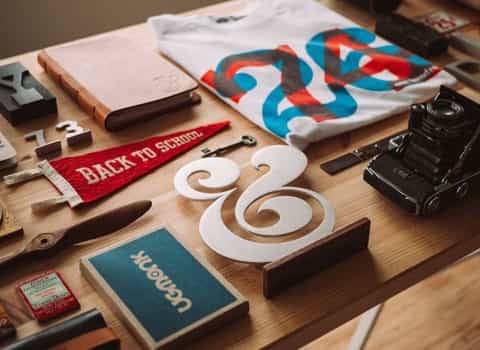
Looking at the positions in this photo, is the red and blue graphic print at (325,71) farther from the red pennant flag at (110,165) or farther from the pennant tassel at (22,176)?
the pennant tassel at (22,176)

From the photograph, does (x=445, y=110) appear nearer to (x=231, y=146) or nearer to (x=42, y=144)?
(x=231, y=146)

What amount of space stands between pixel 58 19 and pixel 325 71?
1005 millimetres

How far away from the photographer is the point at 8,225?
2.90ft

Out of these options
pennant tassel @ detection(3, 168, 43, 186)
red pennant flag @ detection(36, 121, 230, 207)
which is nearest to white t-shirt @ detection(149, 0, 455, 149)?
red pennant flag @ detection(36, 121, 230, 207)

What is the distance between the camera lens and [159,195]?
96cm

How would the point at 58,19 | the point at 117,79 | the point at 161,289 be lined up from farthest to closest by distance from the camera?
the point at 58,19 → the point at 117,79 → the point at 161,289

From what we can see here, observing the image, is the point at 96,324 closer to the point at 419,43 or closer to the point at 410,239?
the point at 410,239

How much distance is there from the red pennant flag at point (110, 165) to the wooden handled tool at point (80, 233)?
7cm

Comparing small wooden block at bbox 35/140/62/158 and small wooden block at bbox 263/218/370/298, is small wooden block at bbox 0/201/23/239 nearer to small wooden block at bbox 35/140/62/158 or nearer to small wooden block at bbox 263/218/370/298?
small wooden block at bbox 35/140/62/158

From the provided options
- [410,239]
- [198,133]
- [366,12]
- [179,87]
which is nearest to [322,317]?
[410,239]

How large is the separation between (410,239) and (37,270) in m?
0.48

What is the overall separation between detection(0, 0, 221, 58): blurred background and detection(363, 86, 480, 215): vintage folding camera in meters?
1.26

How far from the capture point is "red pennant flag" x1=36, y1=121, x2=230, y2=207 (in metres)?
0.95

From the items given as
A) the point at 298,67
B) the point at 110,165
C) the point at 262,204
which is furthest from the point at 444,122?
the point at 110,165
